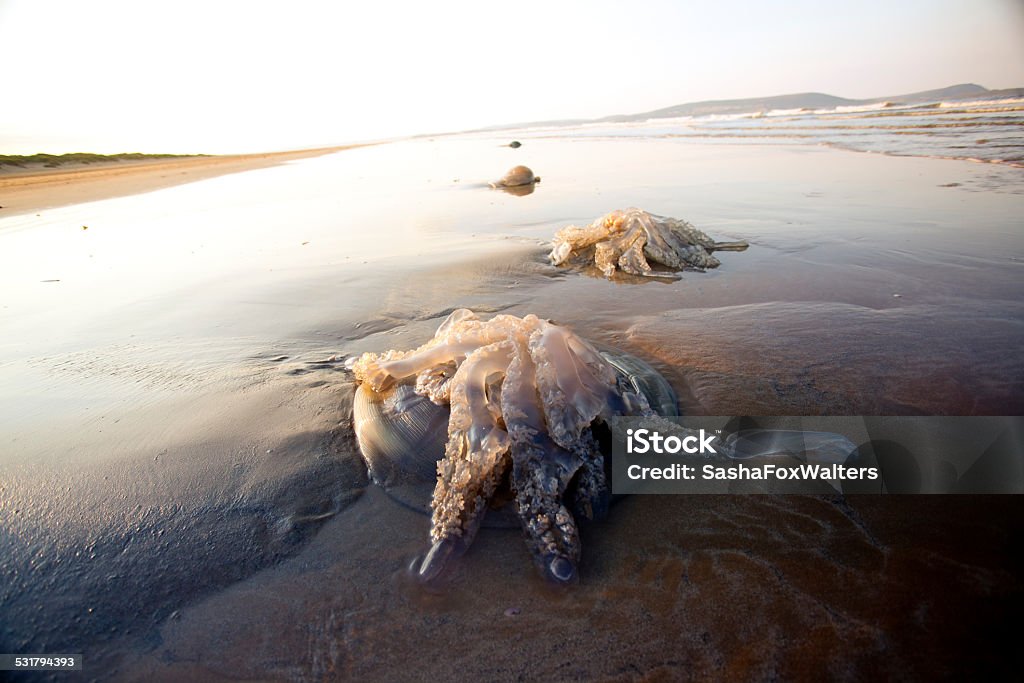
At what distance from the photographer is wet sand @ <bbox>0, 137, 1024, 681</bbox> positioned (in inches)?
55.0

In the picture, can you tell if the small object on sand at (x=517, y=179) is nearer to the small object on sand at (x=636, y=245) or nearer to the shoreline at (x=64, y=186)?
the small object on sand at (x=636, y=245)

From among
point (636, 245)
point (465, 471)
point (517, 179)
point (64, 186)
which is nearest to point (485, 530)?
point (465, 471)

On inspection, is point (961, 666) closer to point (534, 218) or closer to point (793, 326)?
point (793, 326)

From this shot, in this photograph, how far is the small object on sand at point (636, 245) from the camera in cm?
445

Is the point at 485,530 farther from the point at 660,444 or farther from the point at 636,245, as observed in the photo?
the point at 636,245

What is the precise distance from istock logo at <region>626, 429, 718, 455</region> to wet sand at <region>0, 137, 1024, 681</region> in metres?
0.20

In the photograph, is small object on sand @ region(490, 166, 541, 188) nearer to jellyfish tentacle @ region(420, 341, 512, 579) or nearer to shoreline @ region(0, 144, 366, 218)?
shoreline @ region(0, 144, 366, 218)

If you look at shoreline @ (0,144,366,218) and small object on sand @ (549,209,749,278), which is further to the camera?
shoreline @ (0,144,366,218)

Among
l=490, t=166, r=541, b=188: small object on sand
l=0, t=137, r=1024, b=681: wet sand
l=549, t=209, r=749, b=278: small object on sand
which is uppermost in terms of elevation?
l=490, t=166, r=541, b=188: small object on sand

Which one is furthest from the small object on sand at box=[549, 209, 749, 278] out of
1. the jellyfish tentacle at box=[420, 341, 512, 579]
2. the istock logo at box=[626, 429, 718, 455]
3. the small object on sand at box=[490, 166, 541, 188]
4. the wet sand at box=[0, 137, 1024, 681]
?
the small object on sand at box=[490, 166, 541, 188]

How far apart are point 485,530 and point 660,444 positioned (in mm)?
750

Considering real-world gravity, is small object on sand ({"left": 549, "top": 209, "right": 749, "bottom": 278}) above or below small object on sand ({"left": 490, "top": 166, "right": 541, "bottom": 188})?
below

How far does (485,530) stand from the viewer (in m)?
1.73

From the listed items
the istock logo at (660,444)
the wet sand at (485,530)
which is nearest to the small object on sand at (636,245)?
the wet sand at (485,530)
